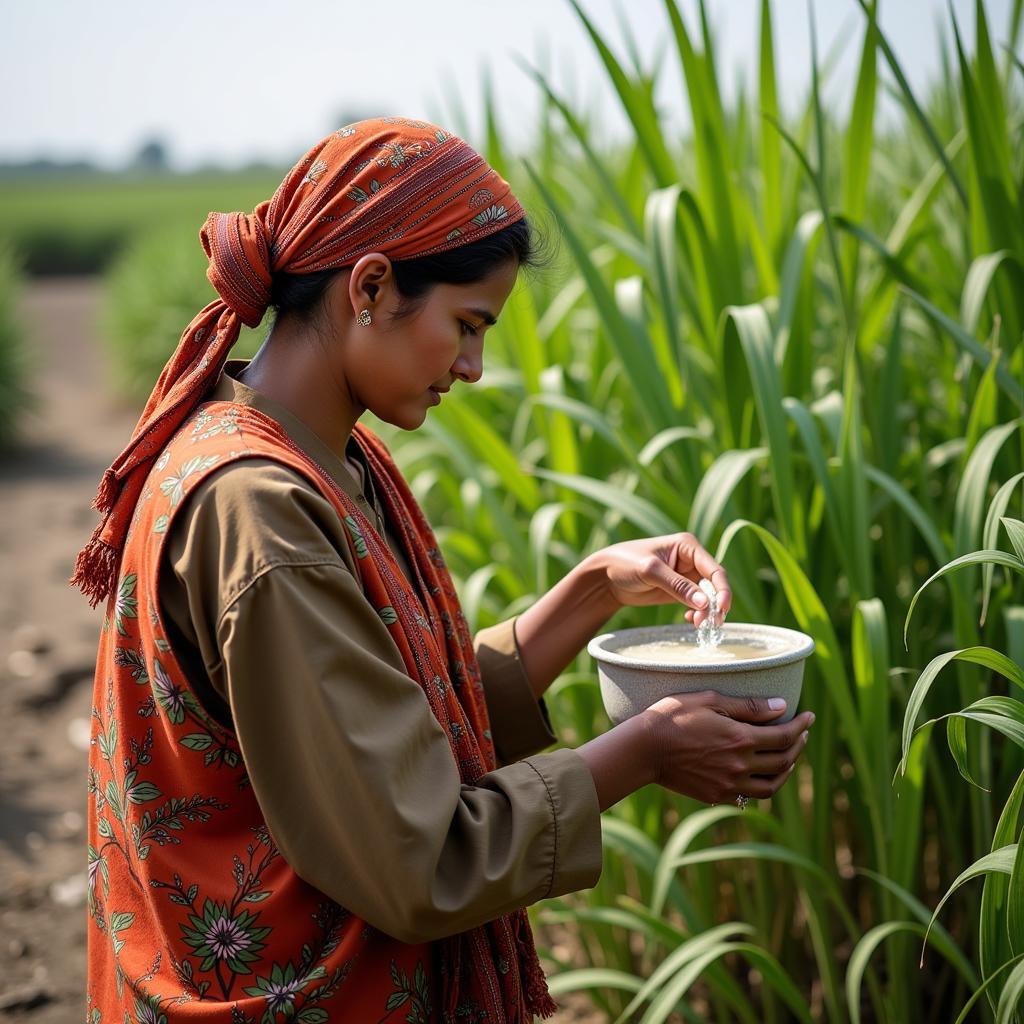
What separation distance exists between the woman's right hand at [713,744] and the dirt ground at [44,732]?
1.20 metres

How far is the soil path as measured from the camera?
2271 millimetres

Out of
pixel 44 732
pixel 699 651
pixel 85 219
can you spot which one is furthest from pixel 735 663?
pixel 85 219

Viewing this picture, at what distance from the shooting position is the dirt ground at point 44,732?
88.0 inches

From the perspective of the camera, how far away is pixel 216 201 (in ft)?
87.5

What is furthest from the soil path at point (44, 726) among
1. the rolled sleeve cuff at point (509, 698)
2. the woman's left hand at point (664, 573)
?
the woman's left hand at point (664, 573)

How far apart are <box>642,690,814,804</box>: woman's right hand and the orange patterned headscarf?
0.49 metres

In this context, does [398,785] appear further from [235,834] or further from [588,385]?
[588,385]

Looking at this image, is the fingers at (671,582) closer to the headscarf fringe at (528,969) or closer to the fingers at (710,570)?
the fingers at (710,570)

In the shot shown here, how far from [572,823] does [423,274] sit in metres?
0.52

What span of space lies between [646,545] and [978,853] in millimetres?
646

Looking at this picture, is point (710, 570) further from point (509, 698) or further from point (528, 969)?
point (528, 969)

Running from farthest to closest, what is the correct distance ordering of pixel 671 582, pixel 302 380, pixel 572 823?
1. pixel 671 582
2. pixel 302 380
3. pixel 572 823

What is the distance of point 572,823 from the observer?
991 mm

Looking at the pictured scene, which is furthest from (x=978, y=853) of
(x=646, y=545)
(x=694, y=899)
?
(x=646, y=545)
